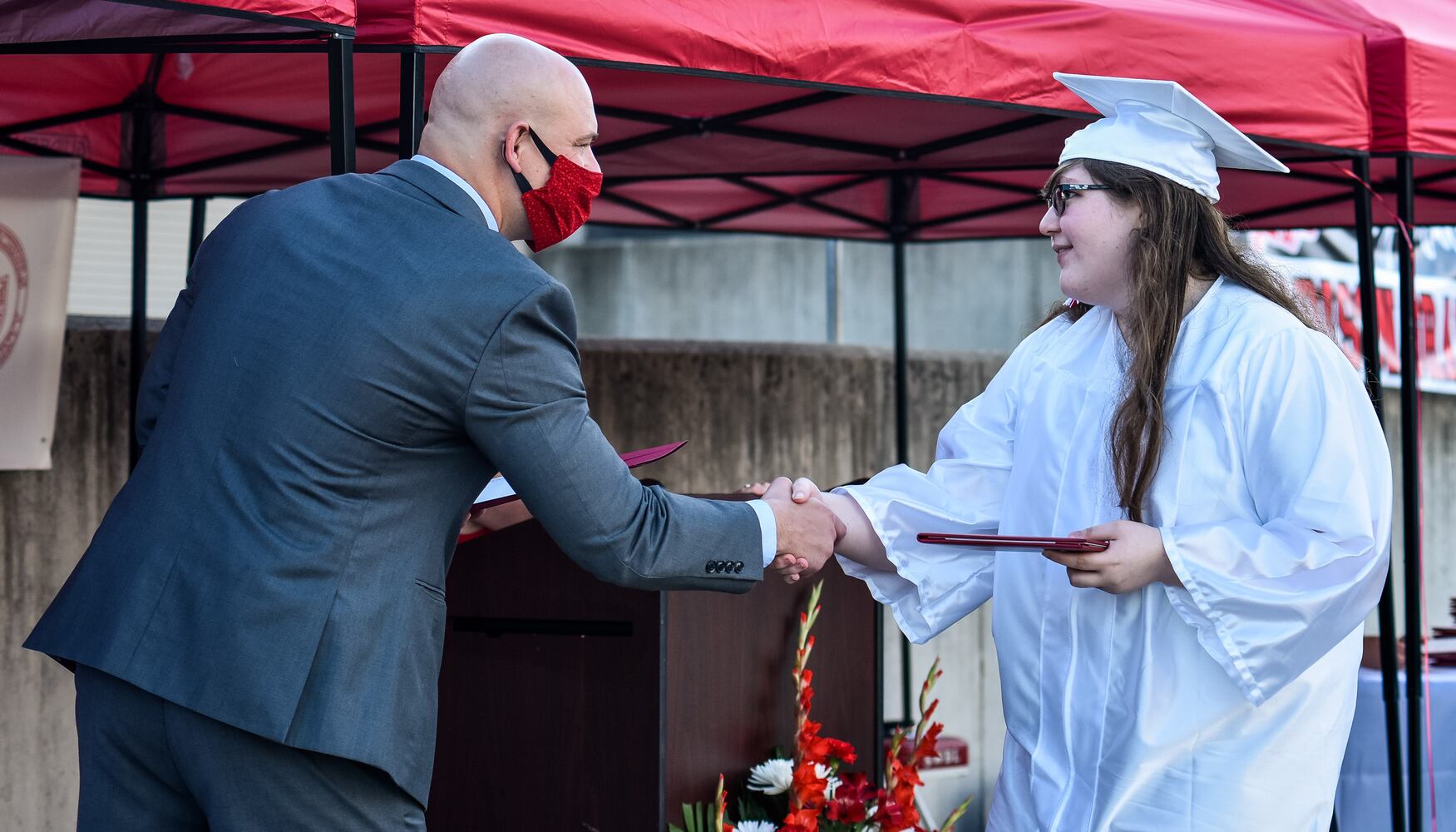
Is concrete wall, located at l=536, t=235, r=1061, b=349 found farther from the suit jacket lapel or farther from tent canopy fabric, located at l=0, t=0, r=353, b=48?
the suit jacket lapel

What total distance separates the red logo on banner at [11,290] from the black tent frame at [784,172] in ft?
1.34

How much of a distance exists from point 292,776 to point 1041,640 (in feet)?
3.97

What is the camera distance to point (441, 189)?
6.06ft

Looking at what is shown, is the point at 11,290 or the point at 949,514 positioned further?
the point at 11,290

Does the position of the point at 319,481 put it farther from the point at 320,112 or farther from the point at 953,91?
the point at 320,112

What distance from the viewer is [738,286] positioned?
11.4m

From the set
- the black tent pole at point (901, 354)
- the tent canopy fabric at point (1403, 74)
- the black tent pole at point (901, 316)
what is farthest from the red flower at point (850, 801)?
the black tent pole at point (901, 316)

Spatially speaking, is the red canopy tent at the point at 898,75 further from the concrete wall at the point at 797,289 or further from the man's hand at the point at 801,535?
the concrete wall at the point at 797,289

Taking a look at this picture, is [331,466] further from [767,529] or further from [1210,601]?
[1210,601]

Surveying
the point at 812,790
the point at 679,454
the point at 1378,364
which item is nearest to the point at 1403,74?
the point at 1378,364

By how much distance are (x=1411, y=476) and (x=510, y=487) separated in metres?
2.74

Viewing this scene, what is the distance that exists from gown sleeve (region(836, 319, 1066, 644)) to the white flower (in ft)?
1.21

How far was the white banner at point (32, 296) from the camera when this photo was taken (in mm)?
4016

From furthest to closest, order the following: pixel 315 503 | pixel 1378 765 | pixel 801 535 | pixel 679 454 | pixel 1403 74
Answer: pixel 679 454 < pixel 1378 765 < pixel 1403 74 < pixel 801 535 < pixel 315 503
